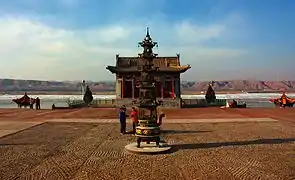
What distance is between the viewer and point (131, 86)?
1644 inches

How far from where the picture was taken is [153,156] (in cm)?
1254

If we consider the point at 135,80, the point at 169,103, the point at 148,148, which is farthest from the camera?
the point at 135,80

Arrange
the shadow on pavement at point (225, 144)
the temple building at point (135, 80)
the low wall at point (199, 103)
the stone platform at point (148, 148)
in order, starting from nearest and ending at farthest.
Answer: the stone platform at point (148, 148) < the shadow on pavement at point (225, 144) < the temple building at point (135, 80) < the low wall at point (199, 103)

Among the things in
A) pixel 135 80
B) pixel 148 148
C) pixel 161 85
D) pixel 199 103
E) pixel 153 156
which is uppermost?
pixel 135 80

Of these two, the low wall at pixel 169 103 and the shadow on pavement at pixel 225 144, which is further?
the low wall at pixel 169 103

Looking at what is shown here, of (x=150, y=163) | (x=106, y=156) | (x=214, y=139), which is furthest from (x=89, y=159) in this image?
(x=214, y=139)

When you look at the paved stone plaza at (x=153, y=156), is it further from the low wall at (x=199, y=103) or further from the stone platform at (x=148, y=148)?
the low wall at (x=199, y=103)

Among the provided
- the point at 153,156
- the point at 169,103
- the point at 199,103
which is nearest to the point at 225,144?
the point at 153,156

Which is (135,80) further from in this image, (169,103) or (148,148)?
(148,148)

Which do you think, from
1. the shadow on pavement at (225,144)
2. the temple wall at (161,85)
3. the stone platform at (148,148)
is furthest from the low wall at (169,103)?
the stone platform at (148,148)

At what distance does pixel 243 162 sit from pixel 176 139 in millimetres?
5334

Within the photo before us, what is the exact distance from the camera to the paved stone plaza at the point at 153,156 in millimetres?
9992

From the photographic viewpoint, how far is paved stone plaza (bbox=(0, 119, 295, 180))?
9.99 meters

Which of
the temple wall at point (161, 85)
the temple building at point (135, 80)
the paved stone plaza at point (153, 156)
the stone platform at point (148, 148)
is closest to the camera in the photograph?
the paved stone plaza at point (153, 156)
